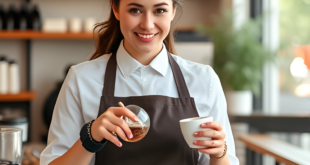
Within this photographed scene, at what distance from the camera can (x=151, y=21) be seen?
1.24m

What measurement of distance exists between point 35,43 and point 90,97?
335 centimetres

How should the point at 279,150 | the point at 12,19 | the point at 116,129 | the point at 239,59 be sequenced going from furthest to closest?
the point at 12,19, the point at 239,59, the point at 279,150, the point at 116,129

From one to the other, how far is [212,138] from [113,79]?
17.1 inches

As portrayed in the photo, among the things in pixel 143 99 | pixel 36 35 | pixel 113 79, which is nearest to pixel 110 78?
pixel 113 79

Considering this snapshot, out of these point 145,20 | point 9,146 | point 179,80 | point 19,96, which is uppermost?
point 145,20

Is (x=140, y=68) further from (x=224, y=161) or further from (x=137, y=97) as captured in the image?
(x=224, y=161)

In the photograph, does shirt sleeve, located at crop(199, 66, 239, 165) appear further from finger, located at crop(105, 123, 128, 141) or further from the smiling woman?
finger, located at crop(105, 123, 128, 141)

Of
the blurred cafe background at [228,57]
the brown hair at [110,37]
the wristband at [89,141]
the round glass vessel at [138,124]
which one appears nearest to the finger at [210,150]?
the round glass vessel at [138,124]

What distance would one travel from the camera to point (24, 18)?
4141mm

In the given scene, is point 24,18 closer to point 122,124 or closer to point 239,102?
point 239,102

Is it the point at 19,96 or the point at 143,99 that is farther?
the point at 19,96

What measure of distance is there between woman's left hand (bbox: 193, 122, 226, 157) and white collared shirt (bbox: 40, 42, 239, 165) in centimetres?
25

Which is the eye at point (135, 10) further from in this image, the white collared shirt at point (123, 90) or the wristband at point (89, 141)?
the wristband at point (89, 141)

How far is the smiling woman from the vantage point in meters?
1.20
